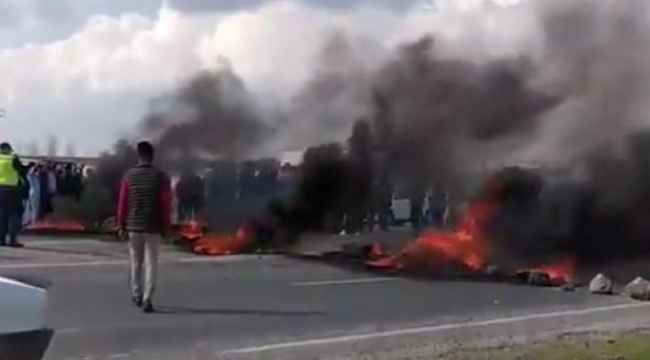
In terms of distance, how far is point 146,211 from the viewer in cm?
1397

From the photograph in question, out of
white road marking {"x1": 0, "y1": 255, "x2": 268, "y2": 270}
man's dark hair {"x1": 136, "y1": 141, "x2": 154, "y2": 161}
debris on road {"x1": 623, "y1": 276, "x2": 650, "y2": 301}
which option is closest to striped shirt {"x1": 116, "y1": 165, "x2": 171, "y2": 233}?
man's dark hair {"x1": 136, "y1": 141, "x2": 154, "y2": 161}

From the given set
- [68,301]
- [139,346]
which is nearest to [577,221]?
[68,301]

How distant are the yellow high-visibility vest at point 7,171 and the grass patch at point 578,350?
11.8m

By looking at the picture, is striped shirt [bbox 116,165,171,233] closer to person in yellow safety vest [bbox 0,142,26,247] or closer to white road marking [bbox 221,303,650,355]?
white road marking [bbox 221,303,650,355]

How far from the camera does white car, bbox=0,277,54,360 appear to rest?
6750mm

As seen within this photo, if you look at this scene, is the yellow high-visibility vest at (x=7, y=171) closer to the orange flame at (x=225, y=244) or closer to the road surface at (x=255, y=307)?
the road surface at (x=255, y=307)

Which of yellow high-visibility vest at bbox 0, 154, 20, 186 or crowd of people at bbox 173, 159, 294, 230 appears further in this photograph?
crowd of people at bbox 173, 159, 294, 230

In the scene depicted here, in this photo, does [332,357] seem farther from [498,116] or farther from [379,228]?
[379,228]

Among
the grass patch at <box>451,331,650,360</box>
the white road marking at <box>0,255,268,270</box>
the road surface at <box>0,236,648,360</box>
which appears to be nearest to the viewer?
the grass patch at <box>451,331,650,360</box>

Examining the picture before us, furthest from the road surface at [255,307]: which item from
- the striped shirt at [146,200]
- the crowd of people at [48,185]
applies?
the crowd of people at [48,185]

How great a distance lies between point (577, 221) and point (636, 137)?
1391 mm

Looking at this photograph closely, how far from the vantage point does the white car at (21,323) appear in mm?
6750

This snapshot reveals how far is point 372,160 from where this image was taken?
70.2 feet

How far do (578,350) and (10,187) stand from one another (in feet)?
41.8
